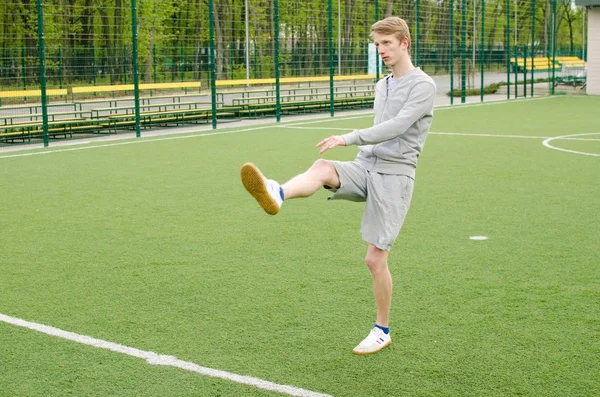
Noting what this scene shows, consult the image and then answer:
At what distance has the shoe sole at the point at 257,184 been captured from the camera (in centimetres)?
414

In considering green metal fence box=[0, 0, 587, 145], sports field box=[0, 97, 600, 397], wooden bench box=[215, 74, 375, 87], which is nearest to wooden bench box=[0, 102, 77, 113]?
green metal fence box=[0, 0, 587, 145]

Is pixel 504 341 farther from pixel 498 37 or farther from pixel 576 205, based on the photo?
pixel 498 37

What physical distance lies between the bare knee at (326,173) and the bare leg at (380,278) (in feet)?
1.44

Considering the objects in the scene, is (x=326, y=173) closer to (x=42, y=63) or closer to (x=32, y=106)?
(x=42, y=63)

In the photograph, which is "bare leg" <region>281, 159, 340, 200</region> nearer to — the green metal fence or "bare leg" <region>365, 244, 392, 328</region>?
"bare leg" <region>365, 244, 392, 328</region>

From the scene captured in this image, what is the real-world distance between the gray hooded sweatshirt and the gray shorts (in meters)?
0.05

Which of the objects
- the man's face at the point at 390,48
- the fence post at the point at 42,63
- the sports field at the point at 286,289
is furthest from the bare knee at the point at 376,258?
A: the fence post at the point at 42,63

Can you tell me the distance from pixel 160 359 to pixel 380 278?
1.27 metres

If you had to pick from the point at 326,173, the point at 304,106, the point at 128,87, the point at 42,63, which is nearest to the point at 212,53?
the point at 128,87

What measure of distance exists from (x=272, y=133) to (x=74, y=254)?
11.4 metres

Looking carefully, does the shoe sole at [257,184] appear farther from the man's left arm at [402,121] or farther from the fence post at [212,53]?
the fence post at [212,53]

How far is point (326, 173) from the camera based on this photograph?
4387 millimetres

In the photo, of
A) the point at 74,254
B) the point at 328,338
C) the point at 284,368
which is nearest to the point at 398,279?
the point at 328,338

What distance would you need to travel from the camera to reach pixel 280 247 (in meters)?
7.30
